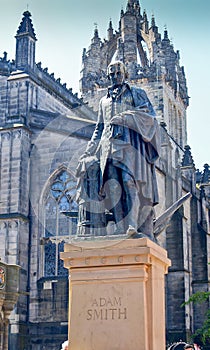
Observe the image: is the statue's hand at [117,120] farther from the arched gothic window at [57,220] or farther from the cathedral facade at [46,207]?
the arched gothic window at [57,220]

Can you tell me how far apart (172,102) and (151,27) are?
6315mm

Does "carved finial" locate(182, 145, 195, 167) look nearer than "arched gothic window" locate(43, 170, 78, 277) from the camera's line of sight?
No

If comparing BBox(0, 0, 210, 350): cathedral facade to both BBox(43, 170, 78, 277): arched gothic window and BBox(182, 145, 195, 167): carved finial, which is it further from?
BBox(182, 145, 195, 167): carved finial

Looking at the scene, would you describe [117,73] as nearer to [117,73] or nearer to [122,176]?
[117,73]

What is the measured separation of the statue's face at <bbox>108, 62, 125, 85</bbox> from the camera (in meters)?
7.00

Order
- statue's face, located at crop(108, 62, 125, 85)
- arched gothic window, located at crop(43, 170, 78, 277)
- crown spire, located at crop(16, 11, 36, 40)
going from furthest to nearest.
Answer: crown spire, located at crop(16, 11, 36, 40), arched gothic window, located at crop(43, 170, 78, 277), statue's face, located at crop(108, 62, 125, 85)

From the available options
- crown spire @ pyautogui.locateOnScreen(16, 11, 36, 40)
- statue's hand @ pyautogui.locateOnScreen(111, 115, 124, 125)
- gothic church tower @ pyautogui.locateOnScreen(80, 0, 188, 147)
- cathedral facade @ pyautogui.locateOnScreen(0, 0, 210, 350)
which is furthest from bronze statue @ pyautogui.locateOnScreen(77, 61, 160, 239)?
gothic church tower @ pyautogui.locateOnScreen(80, 0, 188, 147)

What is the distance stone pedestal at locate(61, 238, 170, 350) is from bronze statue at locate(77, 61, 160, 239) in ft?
1.20

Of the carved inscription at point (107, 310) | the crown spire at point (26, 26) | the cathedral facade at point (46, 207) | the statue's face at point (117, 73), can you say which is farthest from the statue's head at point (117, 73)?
the crown spire at point (26, 26)

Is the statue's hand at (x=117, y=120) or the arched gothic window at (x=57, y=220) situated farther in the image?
the arched gothic window at (x=57, y=220)

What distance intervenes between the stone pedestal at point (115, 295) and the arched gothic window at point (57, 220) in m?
18.1

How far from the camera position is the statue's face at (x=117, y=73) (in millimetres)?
6995

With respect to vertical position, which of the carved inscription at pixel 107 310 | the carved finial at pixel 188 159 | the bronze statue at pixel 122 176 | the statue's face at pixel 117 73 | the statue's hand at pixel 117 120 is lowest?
the carved inscription at pixel 107 310

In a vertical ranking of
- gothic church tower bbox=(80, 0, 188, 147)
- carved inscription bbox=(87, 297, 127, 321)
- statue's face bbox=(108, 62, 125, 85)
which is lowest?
carved inscription bbox=(87, 297, 127, 321)
